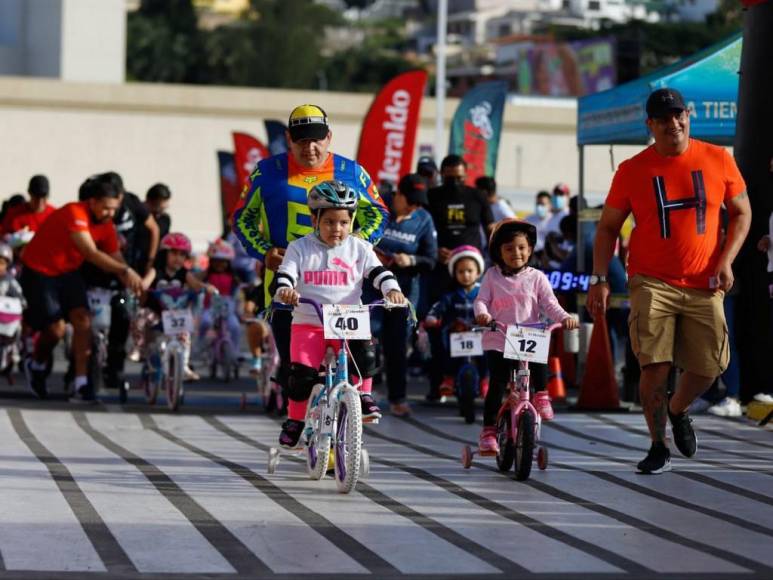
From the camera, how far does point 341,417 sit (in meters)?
10.4

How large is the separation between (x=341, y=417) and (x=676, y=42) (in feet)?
386

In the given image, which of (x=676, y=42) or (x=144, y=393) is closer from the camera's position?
(x=144, y=393)

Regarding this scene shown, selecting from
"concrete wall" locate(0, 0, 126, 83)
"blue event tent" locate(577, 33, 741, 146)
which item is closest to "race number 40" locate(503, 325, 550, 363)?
"blue event tent" locate(577, 33, 741, 146)

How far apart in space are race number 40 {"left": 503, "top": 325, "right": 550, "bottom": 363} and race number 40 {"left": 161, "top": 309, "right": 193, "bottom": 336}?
5.35 meters

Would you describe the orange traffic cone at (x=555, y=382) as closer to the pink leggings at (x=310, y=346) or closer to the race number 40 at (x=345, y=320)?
the pink leggings at (x=310, y=346)

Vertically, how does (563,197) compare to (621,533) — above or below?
above

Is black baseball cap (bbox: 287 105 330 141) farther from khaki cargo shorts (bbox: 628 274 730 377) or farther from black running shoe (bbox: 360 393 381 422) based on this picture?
khaki cargo shorts (bbox: 628 274 730 377)

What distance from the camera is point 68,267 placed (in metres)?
16.3

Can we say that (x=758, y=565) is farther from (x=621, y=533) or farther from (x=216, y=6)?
(x=216, y=6)

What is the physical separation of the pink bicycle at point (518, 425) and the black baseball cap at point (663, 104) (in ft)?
4.67

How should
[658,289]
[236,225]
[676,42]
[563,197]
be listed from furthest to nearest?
[676,42] < [563,197] < [236,225] < [658,289]

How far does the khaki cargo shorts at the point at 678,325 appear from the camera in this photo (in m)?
11.1

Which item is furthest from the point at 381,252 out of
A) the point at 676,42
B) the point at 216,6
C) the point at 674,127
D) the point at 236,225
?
the point at 216,6

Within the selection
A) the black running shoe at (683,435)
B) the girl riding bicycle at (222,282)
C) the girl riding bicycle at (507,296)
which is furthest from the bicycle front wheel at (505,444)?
the girl riding bicycle at (222,282)
